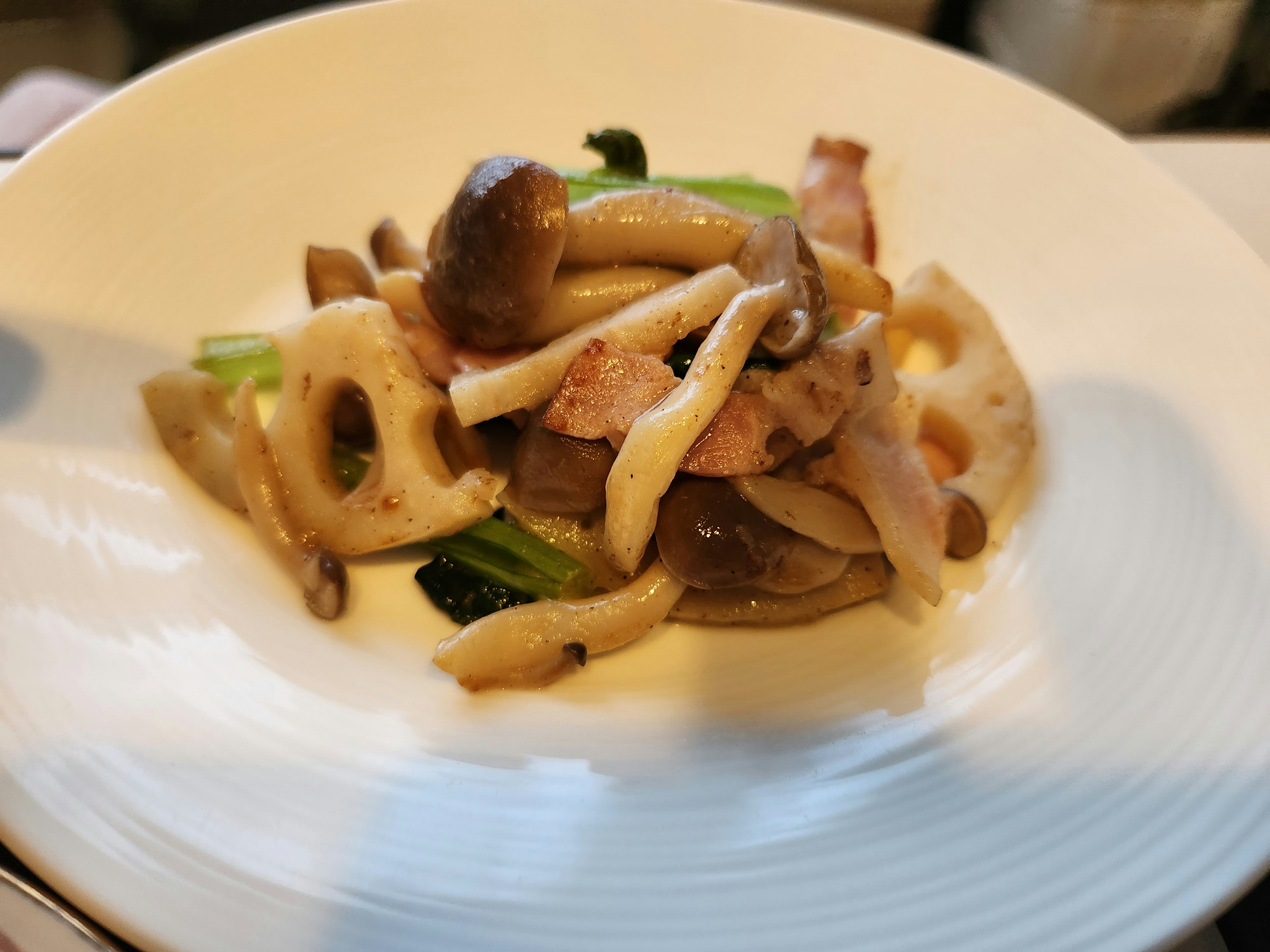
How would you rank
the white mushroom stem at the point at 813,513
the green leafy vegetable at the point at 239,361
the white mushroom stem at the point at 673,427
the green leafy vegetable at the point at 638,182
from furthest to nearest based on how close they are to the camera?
the green leafy vegetable at the point at 638,182 → the green leafy vegetable at the point at 239,361 → the white mushroom stem at the point at 813,513 → the white mushroom stem at the point at 673,427

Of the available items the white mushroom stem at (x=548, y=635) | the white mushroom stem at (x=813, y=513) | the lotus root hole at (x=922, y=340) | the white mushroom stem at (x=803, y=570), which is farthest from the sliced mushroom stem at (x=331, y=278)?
the lotus root hole at (x=922, y=340)

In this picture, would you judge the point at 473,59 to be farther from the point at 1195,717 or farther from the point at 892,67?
the point at 1195,717

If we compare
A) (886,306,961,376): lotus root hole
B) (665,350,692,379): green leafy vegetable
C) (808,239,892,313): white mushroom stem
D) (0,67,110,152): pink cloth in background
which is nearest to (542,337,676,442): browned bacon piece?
(665,350,692,379): green leafy vegetable

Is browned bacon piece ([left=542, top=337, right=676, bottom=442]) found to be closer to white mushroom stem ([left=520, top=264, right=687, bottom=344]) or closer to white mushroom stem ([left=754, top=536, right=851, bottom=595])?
white mushroom stem ([left=520, top=264, right=687, bottom=344])

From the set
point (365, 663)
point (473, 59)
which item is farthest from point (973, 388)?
point (473, 59)

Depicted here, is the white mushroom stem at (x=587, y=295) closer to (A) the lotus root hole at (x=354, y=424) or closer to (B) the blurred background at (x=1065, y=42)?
(A) the lotus root hole at (x=354, y=424)

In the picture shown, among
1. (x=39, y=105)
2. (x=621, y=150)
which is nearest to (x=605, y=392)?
(x=621, y=150)

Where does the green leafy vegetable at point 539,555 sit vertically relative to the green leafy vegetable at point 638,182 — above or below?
below
